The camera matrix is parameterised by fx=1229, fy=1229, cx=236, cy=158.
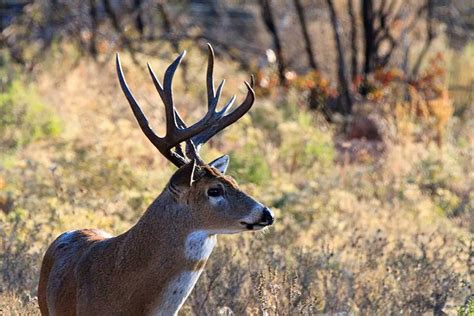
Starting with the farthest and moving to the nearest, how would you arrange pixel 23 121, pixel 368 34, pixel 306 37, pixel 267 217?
pixel 306 37
pixel 368 34
pixel 23 121
pixel 267 217

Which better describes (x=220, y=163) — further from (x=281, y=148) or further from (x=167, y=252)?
(x=281, y=148)

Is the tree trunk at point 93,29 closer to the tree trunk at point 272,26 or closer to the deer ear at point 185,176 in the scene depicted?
the tree trunk at point 272,26

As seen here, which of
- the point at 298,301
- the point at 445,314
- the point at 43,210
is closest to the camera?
the point at 298,301

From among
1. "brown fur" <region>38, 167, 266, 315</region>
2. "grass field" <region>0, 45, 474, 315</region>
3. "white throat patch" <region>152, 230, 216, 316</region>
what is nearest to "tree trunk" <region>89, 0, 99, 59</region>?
"grass field" <region>0, 45, 474, 315</region>

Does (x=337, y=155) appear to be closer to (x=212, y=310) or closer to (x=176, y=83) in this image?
(x=176, y=83)

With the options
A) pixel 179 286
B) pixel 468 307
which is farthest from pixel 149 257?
pixel 468 307

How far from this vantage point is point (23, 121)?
556 inches

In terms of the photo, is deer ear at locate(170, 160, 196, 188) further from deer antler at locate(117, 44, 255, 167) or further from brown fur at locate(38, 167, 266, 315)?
deer antler at locate(117, 44, 255, 167)

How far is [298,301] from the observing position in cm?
735

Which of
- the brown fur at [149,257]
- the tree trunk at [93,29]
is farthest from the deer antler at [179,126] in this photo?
the tree trunk at [93,29]

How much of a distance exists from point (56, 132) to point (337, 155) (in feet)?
11.2

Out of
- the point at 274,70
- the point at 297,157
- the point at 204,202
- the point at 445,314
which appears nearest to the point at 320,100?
the point at 274,70

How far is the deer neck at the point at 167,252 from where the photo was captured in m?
5.75

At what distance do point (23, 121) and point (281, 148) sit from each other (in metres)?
3.01
